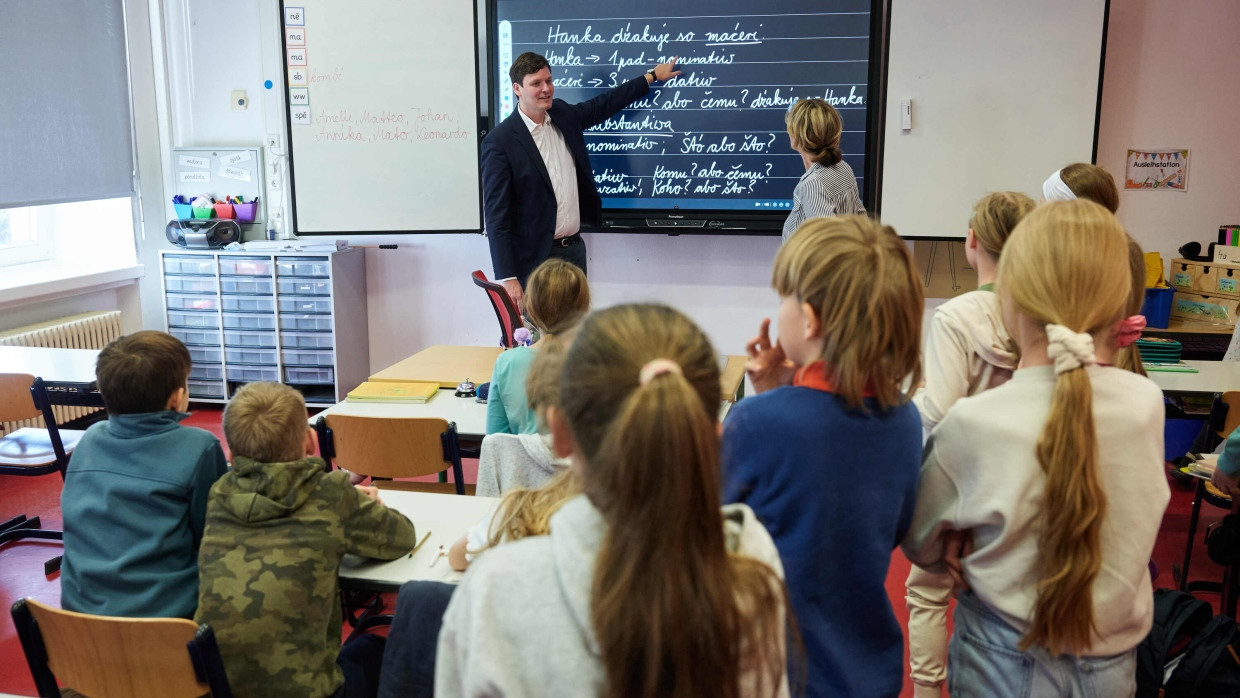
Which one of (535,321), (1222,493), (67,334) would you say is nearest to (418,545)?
(535,321)

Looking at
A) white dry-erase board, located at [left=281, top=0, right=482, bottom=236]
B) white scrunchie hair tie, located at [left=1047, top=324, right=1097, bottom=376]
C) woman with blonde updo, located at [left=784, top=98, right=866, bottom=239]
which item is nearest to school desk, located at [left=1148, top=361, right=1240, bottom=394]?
woman with blonde updo, located at [left=784, top=98, right=866, bottom=239]

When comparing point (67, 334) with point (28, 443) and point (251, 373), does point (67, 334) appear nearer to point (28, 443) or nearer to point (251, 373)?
point (251, 373)

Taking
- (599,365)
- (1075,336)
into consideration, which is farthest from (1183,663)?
(599,365)

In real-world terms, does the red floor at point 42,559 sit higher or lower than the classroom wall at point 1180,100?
lower

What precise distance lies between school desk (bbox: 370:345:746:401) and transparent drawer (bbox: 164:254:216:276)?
6.65 feet

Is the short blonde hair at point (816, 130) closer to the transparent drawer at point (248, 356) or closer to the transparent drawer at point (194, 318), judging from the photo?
the transparent drawer at point (248, 356)

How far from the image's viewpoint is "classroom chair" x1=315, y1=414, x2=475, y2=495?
8.70 ft

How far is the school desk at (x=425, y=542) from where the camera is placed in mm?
1840

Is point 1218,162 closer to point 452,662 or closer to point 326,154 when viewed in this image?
point 326,154

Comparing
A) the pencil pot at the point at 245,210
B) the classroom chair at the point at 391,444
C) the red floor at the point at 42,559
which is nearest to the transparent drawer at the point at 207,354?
the pencil pot at the point at 245,210

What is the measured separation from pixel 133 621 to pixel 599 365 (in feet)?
3.74

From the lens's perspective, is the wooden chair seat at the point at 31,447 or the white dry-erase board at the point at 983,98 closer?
the wooden chair seat at the point at 31,447

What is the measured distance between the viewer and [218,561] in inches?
66.9

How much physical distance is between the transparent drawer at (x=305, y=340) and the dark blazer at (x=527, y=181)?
1.35 meters
